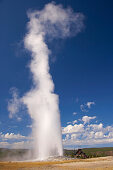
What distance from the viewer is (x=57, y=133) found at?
90250mm

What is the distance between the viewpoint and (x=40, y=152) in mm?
87062

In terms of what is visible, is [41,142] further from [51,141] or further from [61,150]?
[61,150]

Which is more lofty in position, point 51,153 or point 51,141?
point 51,141

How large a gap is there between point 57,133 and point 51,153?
10064 mm

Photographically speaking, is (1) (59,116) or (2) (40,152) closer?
(2) (40,152)

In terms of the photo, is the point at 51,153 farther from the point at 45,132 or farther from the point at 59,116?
the point at 59,116

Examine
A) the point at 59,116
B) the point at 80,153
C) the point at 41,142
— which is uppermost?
the point at 59,116

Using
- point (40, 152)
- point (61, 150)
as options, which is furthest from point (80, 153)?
point (40, 152)

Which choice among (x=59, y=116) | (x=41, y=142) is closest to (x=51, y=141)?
(x=41, y=142)

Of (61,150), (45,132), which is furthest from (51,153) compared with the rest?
(45,132)

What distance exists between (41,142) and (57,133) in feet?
30.0

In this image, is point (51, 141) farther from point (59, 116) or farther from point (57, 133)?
point (59, 116)

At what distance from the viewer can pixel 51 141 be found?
87750 millimetres

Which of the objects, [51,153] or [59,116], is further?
[59,116]
